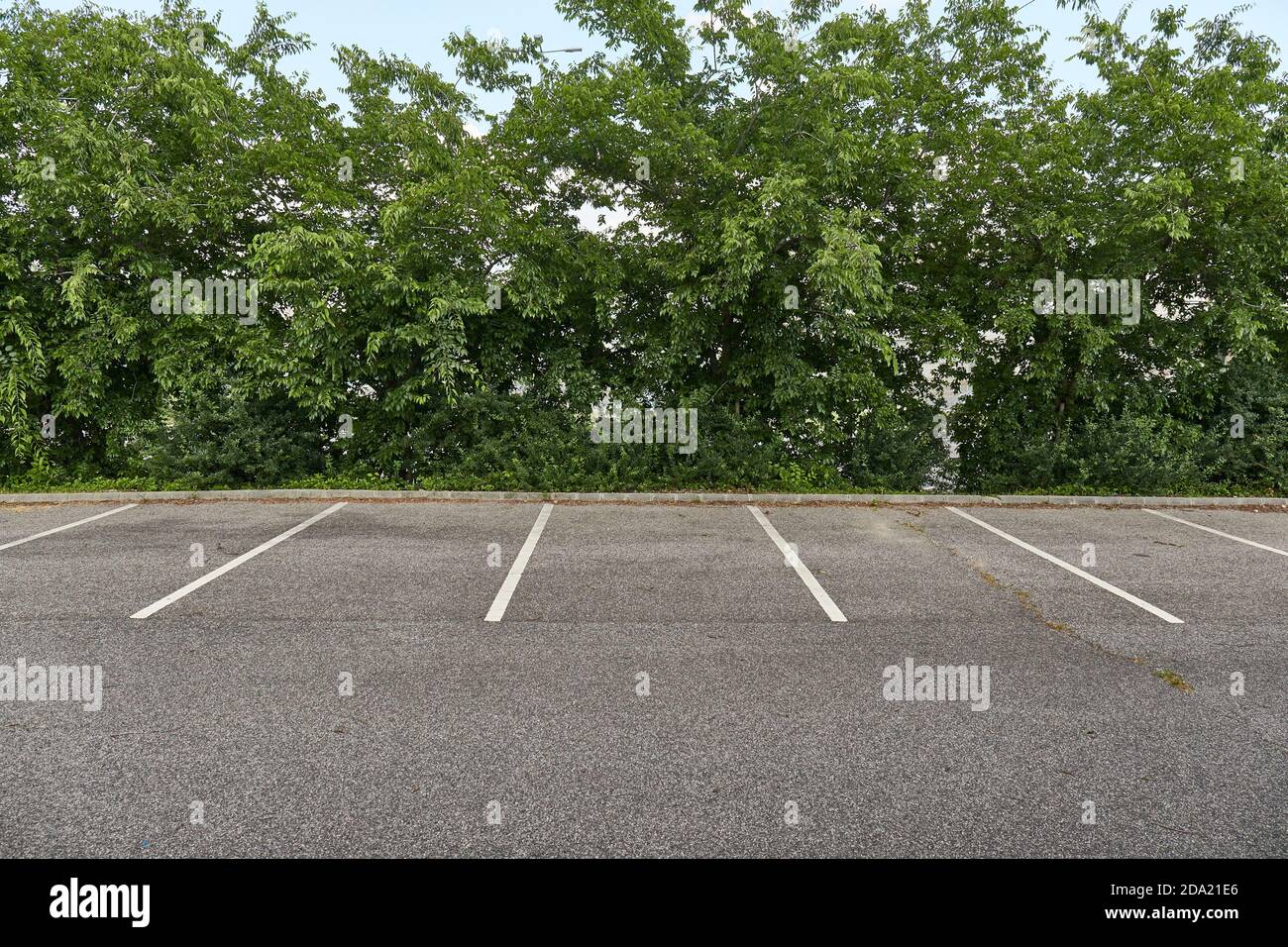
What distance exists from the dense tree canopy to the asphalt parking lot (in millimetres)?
3224

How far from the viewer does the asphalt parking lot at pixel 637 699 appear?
3.00 metres

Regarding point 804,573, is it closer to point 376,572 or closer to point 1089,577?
point 1089,577

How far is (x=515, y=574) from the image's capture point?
22.0 ft

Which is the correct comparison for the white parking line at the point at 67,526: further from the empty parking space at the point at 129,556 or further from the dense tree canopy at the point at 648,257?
the dense tree canopy at the point at 648,257

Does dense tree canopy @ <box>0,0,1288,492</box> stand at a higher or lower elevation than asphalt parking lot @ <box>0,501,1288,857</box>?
higher

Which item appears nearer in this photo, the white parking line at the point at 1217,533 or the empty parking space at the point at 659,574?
the empty parking space at the point at 659,574

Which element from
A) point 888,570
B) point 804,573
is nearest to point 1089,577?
point 888,570

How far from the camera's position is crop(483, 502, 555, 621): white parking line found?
5707mm

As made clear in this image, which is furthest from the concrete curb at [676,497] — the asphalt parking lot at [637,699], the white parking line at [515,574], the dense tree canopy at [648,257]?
the asphalt parking lot at [637,699]

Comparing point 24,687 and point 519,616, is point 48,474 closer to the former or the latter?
point 24,687

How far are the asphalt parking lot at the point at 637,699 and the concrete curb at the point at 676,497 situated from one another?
7.10 ft

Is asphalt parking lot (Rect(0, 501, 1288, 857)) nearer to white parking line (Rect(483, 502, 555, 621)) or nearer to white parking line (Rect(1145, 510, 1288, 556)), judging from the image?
white parking line (Rect(483, 502, 555, 621))

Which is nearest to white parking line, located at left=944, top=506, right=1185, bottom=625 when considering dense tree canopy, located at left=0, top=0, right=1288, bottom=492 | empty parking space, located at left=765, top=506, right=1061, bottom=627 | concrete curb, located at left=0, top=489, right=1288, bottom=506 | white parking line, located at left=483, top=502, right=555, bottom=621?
empty parking space, located at left=765, top=506, right=1061, bottom=627

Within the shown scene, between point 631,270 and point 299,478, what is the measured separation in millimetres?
5747
